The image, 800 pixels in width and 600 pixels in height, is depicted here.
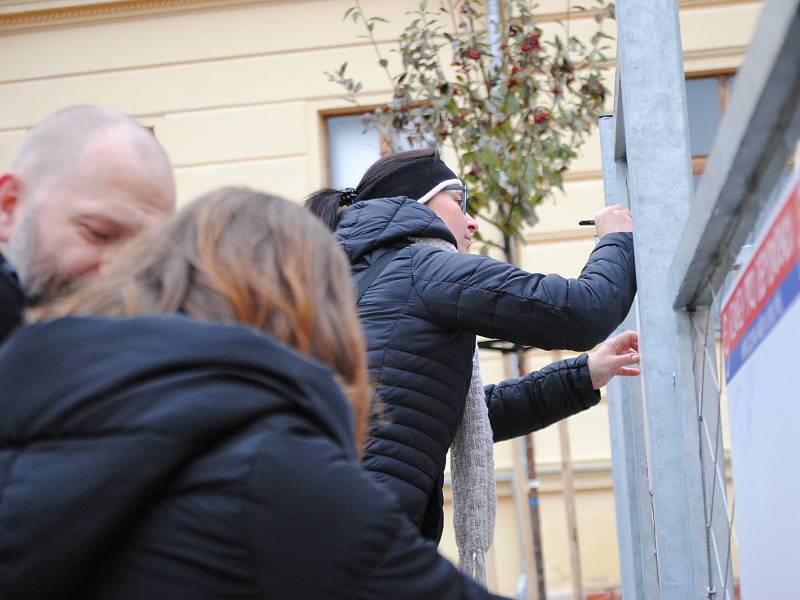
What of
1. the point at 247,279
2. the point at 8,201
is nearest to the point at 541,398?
the point at 8,201

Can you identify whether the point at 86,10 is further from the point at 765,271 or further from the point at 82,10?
the point at 765,271

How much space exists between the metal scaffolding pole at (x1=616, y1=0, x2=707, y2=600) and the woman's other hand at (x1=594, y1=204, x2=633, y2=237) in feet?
1.67

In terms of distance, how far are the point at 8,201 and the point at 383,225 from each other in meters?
1.14

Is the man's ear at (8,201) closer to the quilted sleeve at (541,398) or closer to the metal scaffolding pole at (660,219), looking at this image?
the metal scaffolding pole at (660,219)

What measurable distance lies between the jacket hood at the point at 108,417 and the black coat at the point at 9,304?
41 cm

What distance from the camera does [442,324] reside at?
2.56 m

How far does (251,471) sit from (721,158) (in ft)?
2.13

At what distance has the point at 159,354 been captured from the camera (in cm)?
105

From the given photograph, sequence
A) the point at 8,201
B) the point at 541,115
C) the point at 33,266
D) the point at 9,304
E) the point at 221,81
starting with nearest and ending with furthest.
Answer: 1. the point at 9,304
2. the point at 33,266
3. the point at 8,201
4. the point at 541,115
5. the point at 221,81

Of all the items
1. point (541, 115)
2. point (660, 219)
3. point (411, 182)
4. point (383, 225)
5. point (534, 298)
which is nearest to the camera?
point (660, 219)

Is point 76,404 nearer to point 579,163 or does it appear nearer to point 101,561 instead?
point 101,561

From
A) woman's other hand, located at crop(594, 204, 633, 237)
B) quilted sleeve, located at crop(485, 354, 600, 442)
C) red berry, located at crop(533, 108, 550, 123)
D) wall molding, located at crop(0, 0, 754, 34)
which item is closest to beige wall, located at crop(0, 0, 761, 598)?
wall molding, located at crop(0, 0, 754, 34)

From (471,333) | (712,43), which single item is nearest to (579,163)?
(712,43)

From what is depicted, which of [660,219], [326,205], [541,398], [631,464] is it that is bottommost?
[631,464]
